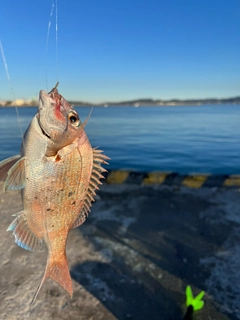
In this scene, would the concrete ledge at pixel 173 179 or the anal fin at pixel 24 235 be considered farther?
the concrete ledge at pixel 173 179

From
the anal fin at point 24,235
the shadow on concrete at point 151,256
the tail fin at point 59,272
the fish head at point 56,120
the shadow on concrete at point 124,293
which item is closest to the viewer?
the fish head at point 56,120

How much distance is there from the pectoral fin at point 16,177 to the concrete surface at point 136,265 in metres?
2.06

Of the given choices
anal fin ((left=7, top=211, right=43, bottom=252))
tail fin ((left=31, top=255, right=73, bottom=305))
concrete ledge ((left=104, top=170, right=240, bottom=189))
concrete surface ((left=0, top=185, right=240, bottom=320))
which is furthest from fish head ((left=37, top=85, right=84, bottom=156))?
concrete ledge ((left=104, top=170, right=240, bottom=189))

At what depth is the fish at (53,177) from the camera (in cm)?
189

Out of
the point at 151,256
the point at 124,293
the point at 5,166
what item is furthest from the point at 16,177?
the point at 151,256

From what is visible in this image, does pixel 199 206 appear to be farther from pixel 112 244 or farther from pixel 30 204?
pixel 30 204

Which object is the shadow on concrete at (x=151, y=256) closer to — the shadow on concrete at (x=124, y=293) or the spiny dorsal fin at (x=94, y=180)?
the shadow on concrete at (x=124, y=293)

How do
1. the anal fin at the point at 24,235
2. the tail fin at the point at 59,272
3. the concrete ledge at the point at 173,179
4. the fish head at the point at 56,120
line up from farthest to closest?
the concrete ledge at the point at 173,179 < the tail fin at the point at 59,272 < the anal fin at the point at 24,235 < the fish head at the point at 56,120

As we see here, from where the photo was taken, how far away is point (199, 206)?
20.8 feet

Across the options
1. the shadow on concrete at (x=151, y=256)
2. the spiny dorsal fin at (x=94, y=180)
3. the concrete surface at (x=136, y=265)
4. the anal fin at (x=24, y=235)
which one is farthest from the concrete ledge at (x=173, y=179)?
the anal fin at (x=24, y=235)

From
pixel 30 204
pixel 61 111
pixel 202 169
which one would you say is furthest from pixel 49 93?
pixel 202 169

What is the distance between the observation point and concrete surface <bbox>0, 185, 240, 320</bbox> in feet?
10.8

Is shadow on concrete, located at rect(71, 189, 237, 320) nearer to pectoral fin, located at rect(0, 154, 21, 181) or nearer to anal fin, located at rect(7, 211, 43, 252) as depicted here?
anal fin, located at rect(7, 211, 43, 252)

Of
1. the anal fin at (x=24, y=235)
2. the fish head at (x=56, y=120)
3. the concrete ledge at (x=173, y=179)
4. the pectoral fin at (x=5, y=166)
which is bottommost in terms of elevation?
the concrete ledge at (x=173, y=179)
